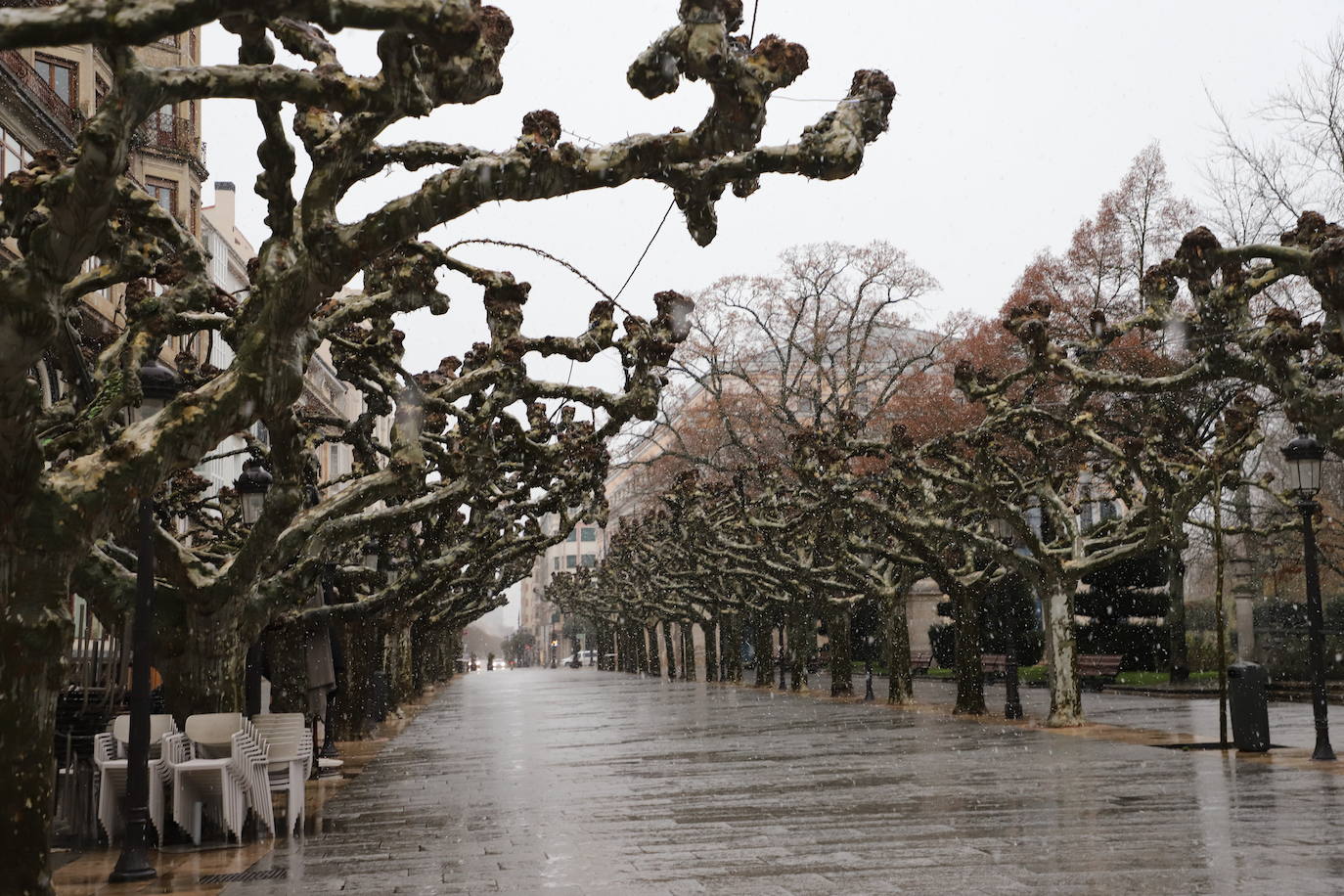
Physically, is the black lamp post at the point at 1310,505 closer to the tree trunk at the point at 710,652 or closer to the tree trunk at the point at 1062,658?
the tree trunk at the point at 1062,658

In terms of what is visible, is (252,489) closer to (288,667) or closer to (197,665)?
(197,665)

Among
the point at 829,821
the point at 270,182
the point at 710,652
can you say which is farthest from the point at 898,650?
the point at 710,652

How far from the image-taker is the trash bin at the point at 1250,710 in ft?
56.3

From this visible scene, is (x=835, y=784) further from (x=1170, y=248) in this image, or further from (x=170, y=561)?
(x=1170, y=248)

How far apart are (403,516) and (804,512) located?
1693 centimetres

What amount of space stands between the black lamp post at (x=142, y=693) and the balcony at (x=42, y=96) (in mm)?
16290

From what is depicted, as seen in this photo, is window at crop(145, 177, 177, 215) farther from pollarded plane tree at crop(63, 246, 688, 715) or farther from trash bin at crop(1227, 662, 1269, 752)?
trash bin at crop(1227, 662, 1269, 752)

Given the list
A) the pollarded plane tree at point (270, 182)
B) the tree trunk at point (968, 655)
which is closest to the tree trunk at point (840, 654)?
the tree trunk at point (968, 655)

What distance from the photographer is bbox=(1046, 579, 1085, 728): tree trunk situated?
2295 cm

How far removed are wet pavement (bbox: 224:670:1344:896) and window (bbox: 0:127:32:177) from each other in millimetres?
11591

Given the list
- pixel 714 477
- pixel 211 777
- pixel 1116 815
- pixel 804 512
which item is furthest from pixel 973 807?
pixel 714 477

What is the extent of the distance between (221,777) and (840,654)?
2743 centimetres

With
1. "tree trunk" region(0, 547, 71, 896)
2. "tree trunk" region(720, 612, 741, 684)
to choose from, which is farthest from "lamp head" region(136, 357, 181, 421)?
"tree trunk" region(720, 612, 741, 684)

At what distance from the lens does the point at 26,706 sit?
7.03 m
